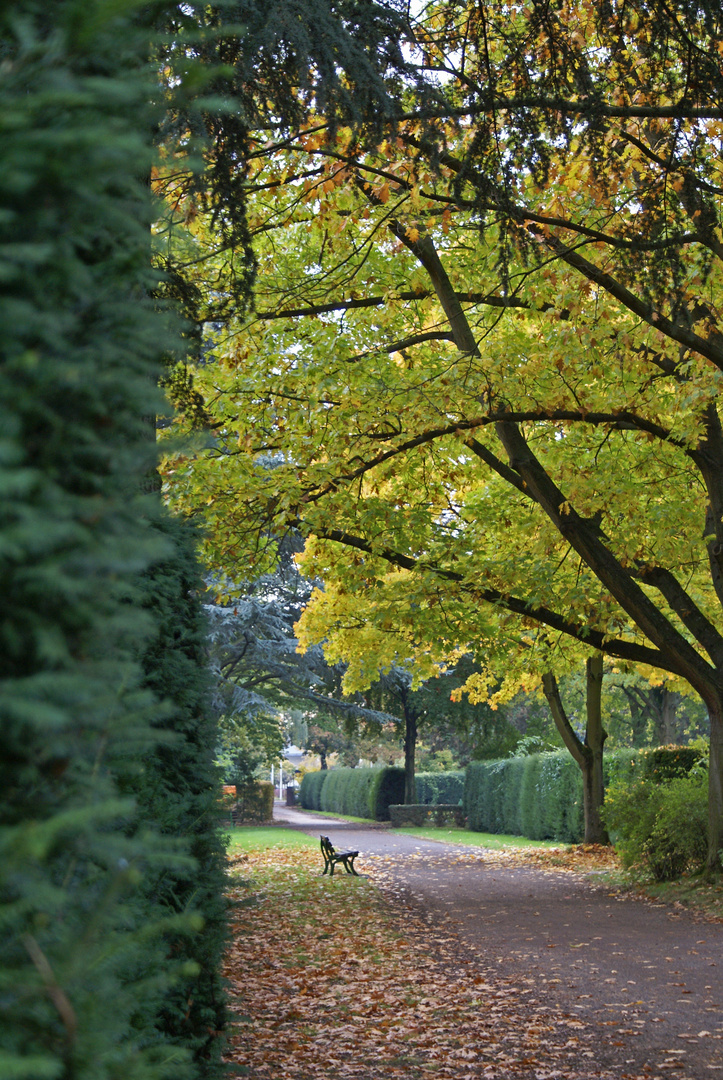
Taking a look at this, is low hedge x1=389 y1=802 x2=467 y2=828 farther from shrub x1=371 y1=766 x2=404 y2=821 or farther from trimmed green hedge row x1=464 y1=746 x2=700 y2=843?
shrub x1=371 y1=766 x2=404 y2=821

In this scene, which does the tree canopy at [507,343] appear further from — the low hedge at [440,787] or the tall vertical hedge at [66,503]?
the low hedge at [440,787]

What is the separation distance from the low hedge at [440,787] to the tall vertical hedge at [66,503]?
121 ft

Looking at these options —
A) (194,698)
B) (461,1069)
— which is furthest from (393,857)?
(194,698)

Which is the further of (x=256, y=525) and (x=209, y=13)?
(x=256, y=525)

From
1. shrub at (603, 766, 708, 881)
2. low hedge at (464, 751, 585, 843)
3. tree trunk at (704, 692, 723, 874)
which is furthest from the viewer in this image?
low hedge at (464, 751, 585, 843)

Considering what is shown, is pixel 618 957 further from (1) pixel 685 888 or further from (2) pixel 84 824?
(2) pixel 84 824

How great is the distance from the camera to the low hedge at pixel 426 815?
32.1 meters

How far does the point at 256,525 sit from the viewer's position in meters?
10.4

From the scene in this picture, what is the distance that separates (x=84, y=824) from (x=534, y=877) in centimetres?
1576

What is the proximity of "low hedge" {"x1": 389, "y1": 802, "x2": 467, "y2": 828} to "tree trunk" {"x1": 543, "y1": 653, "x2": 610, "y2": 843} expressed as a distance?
13.5 meters

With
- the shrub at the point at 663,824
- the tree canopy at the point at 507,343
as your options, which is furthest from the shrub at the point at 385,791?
the tree canopy at the point at 507,343

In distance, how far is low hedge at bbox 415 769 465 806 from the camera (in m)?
36.9

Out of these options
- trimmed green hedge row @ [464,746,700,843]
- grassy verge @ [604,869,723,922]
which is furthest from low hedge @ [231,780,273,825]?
grassy verge @ [604,869,723,922]

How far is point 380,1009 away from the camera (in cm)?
652
